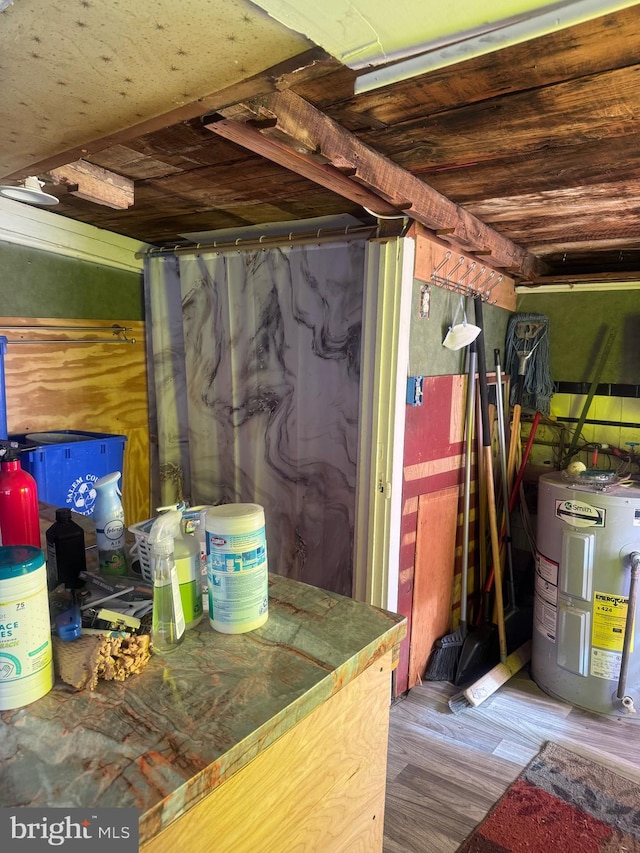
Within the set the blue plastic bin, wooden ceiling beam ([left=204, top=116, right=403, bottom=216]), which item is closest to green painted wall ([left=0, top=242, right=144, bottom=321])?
the blue plastic bin

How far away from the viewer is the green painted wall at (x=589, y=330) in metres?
2.79

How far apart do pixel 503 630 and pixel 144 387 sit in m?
2.18

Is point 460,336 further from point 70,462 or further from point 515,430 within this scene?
point 70,462

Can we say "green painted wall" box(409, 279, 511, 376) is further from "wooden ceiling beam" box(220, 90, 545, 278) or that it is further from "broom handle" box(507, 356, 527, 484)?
"broom handle" box(507, 356, 527, 484)

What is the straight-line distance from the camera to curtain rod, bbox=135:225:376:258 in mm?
2164

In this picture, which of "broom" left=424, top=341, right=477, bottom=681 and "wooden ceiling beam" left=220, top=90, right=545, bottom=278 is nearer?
"wooden ceiling beam" left=220, top=90, right=545, bottom=278

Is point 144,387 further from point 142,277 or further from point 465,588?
point 465,588

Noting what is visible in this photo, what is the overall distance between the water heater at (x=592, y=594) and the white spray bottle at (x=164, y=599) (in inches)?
73.7

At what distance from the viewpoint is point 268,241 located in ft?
7.85

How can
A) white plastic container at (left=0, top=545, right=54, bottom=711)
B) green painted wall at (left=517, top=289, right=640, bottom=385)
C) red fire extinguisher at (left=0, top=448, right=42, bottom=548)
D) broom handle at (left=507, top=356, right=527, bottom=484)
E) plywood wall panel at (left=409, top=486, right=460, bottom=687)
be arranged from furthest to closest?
broom handle at (left=507, top=356, right=527, bottom=484) → green painted wall at (left=517, top=289, right=640, bottom=385) → plywood wall panel at (left=409, top=486, right=460, bottom=687) → red fire extinguisher at (left=0, top=448, right=42, bottom=548) → white plastic container at (left=0, top=545, right=54, bottom=711)

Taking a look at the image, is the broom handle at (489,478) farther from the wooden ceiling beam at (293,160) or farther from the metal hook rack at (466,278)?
the wooden ceiling beam at (293,160)

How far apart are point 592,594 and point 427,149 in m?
1.85

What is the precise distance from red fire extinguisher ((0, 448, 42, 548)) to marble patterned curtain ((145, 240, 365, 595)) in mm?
1287

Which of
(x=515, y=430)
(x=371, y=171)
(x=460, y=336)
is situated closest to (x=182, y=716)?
(x=371, y=171)
